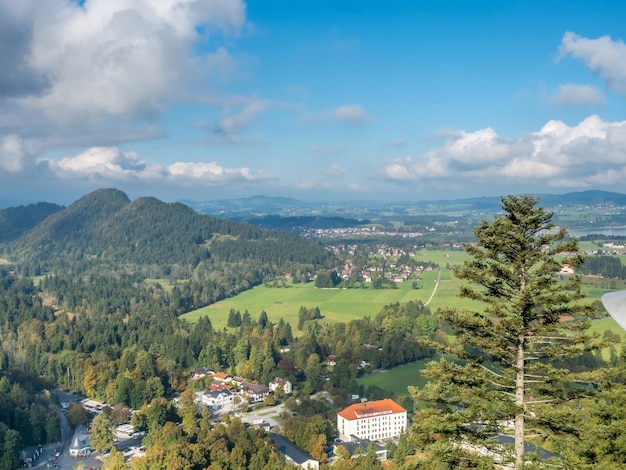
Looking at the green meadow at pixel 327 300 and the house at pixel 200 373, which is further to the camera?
the green meadow at pixel 327 300

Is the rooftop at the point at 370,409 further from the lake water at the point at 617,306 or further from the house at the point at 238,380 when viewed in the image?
the lake water at the point at 617,306

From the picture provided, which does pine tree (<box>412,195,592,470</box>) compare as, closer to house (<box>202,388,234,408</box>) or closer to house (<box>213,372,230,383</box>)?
house (<box>202,388,234,408</box>)

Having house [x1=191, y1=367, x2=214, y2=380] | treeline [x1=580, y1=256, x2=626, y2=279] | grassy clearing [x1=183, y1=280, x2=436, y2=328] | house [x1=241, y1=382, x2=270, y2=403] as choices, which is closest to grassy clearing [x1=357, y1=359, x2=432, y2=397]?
house [x1=241, y1=382, x2=270, y2=403]

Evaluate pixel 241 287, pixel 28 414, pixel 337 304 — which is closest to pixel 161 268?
pixel 241 287

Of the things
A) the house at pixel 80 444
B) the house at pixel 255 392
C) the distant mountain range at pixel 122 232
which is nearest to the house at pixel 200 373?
the house at pixel 255 392

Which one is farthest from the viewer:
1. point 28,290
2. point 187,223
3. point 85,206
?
point 85,206

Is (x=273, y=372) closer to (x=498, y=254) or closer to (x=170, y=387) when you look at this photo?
(x=170, y=387)
